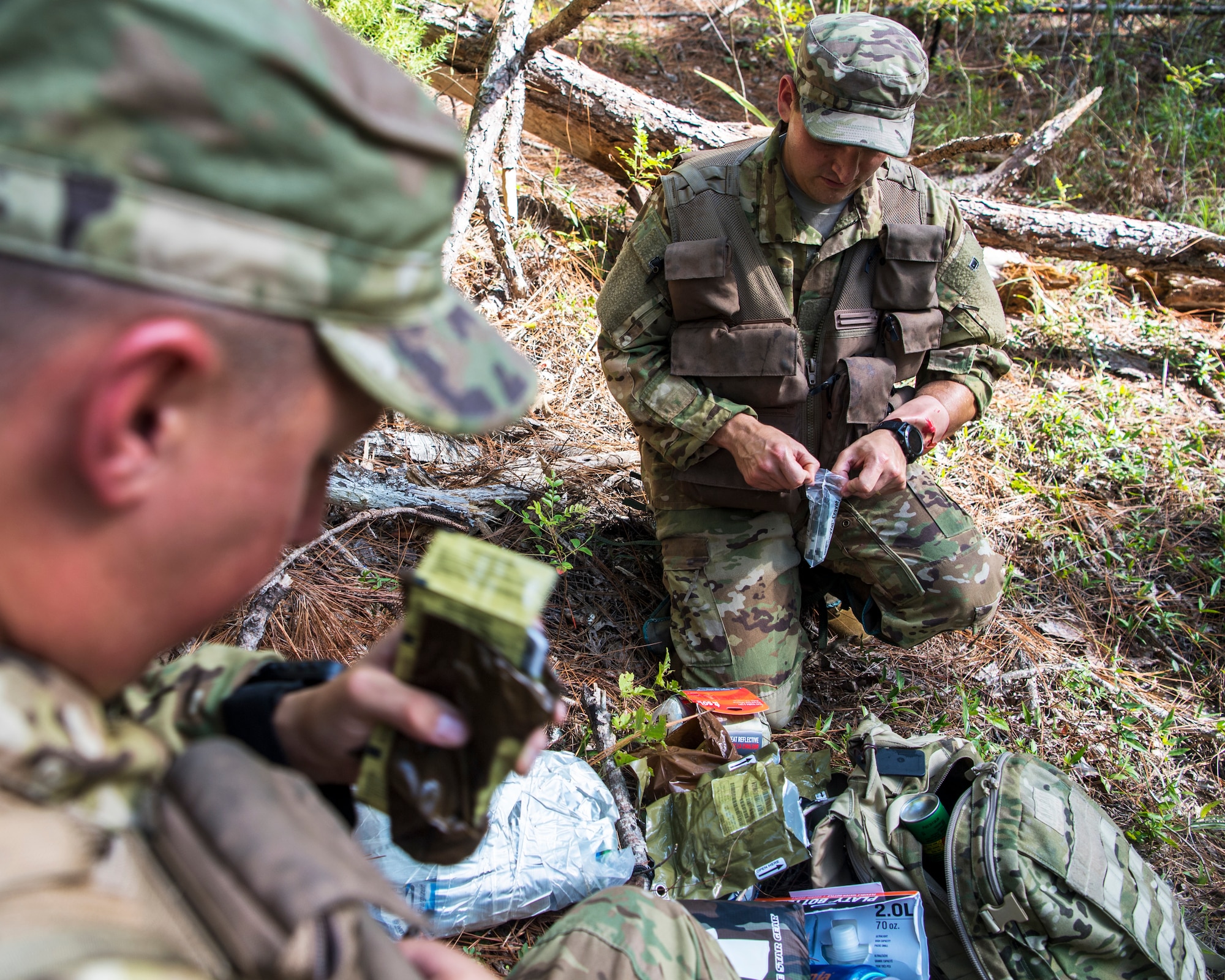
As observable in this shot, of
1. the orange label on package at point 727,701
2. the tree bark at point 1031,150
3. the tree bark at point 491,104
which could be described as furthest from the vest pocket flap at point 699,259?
the tree bark at point 1031,150

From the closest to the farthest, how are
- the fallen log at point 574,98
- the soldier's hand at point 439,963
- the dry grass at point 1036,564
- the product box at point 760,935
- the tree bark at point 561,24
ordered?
the soldier's hand at point 439,963 < the product box at point 760,935 < the dry grass at point 1036,564 < the tree bark at point 561,24 < the fallen log at point 574,98

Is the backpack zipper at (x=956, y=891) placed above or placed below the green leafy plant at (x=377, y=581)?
below

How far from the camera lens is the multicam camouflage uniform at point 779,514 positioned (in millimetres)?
3121

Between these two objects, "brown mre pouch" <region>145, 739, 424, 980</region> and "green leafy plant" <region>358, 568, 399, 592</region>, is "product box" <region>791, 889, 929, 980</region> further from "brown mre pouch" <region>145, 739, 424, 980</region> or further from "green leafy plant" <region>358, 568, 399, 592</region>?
"green leafy plant" <region>358, 568, 399, 592</region>

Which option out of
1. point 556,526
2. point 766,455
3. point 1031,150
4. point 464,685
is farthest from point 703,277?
point 1031,150

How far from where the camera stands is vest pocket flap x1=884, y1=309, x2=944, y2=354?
3.20 m

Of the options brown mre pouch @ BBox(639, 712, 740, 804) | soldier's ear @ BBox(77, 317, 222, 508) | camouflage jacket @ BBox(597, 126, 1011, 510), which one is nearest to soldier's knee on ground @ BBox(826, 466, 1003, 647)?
camouflage jacket @ BBox(597, 126, 1011, 510)

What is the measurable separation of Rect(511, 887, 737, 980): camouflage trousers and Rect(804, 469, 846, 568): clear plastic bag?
1.74 m

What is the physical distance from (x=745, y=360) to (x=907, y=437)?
2.04 feet

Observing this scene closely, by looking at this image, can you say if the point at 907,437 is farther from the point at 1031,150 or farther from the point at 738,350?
the point at 1031,150

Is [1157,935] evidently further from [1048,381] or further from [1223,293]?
[1223,293]

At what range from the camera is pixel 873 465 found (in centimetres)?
301

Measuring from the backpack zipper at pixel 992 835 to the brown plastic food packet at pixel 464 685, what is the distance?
139cm

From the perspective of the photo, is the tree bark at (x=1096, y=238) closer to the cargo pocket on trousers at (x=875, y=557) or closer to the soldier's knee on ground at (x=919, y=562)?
the soldier's knee on ground at (x=919, y=562)
